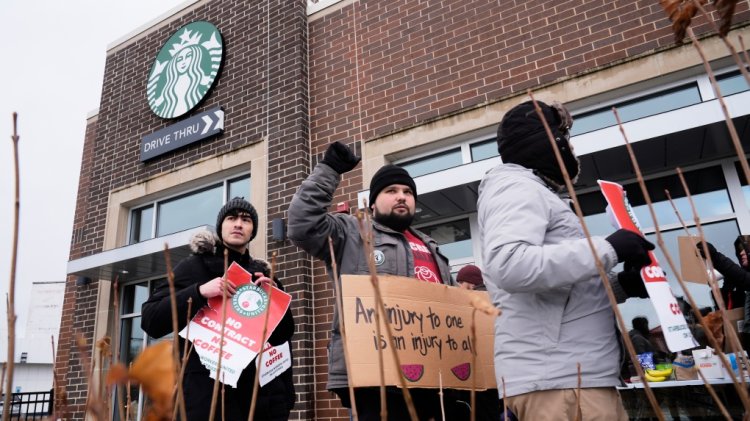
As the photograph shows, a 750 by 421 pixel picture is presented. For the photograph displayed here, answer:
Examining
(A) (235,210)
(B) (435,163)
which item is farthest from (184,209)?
(A) (235,210)

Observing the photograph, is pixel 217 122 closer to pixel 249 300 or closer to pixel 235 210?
pixel 235 210

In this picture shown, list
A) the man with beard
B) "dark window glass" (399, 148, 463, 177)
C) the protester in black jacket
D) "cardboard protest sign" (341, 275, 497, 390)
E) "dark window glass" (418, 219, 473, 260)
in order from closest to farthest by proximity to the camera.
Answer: "cardboard protest sign" (341, 275, 497, 390) → the man with beard → the protester in black jacket → "dark window glass" (418, 219, 473, 260) → "dark window glass" (399, 148, 463, 177)

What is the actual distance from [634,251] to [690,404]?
7.90 ft

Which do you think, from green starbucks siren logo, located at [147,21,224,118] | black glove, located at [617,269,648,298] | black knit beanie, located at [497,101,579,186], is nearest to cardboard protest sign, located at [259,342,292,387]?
black knit beanie, located at [497,101,579,186]

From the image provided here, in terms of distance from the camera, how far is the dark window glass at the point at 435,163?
5.52m

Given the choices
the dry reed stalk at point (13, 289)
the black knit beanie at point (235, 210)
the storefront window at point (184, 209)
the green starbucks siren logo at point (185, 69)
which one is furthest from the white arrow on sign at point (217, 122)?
the dry reed stalk at point (13, 289)

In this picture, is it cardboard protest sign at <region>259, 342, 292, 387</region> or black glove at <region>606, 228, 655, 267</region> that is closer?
black glove at <region>606, 228, 655, 267</region>

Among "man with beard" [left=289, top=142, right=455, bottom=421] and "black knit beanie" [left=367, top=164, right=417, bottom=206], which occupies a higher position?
"black knit beanie" [left=367, top=164, right=417, bottom=206]

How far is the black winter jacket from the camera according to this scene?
89.1 inches

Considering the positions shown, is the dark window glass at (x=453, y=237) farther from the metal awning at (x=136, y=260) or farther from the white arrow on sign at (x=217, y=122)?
the white arrow on sign at (x=217, y=122)

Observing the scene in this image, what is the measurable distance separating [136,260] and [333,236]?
4.94 metres

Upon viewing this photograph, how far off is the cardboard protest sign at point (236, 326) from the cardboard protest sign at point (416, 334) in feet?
1.60

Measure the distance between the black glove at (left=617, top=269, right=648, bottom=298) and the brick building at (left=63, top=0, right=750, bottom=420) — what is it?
270 cm

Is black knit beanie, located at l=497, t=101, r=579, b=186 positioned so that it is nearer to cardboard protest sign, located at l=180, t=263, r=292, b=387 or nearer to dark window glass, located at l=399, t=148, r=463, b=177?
cardboard protest sign, located at l=180, t=263, r=292, b=387
